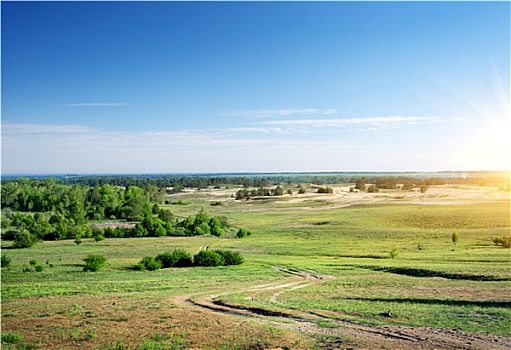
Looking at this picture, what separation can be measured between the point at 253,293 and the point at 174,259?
22.8 meters

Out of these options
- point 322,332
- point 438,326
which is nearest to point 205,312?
point 322,332

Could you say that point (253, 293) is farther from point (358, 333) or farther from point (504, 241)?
point (504, 241)

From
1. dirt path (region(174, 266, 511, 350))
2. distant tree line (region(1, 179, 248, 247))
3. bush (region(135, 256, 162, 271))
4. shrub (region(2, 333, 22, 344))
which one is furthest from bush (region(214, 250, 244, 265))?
distant tree line (region(1, 179, 248, 247))

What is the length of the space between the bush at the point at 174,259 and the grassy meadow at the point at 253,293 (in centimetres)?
375

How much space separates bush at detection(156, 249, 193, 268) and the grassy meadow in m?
3.75

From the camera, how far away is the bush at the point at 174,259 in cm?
5025

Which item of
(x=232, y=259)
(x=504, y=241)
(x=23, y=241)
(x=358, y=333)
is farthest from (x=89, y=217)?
(x=358, y=333)

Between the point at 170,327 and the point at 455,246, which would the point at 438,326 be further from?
the point at 455,246

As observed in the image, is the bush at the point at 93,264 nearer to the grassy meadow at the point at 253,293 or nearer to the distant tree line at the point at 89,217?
the grassy meadow at the point at 253,293

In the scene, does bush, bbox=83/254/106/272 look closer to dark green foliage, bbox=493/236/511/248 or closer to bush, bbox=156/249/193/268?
bush, bbox=156/249/193/268

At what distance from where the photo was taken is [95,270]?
44.0 metres

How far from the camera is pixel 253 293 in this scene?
3025cm

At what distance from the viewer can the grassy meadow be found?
18.8 meters

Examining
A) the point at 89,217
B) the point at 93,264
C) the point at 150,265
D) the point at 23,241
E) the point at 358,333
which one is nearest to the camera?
the point at 358,333
